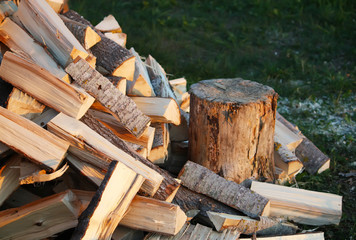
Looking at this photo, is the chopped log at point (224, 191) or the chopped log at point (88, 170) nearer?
the chopped log at point (88, 170)

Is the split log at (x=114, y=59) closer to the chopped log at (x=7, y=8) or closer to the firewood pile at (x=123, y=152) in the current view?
the firewood pile at (x=123, y=152)

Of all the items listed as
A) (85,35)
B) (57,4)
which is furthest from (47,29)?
A: (57,4)

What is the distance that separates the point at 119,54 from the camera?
3.42 meters

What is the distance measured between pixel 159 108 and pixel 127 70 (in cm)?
43

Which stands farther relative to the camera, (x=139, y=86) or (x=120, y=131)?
(x=139, y=86)

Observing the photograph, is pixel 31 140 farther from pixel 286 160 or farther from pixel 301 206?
pixel 286 160

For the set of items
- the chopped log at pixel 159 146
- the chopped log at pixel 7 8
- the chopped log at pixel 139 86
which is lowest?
the chopped log at pixel 159 146

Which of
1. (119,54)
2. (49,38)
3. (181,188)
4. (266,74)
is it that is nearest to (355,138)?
(266,74)

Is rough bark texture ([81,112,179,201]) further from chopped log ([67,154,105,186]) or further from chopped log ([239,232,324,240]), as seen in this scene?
chopped log ([239,232,324,240])

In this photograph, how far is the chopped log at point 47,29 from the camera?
2984mm

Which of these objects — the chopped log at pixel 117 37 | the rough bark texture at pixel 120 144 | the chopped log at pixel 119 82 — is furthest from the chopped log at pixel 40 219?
the chopped log at pixel 117 37

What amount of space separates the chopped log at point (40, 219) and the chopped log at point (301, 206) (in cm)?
145

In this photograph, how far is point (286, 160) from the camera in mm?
3719

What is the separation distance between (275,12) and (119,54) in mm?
4850
